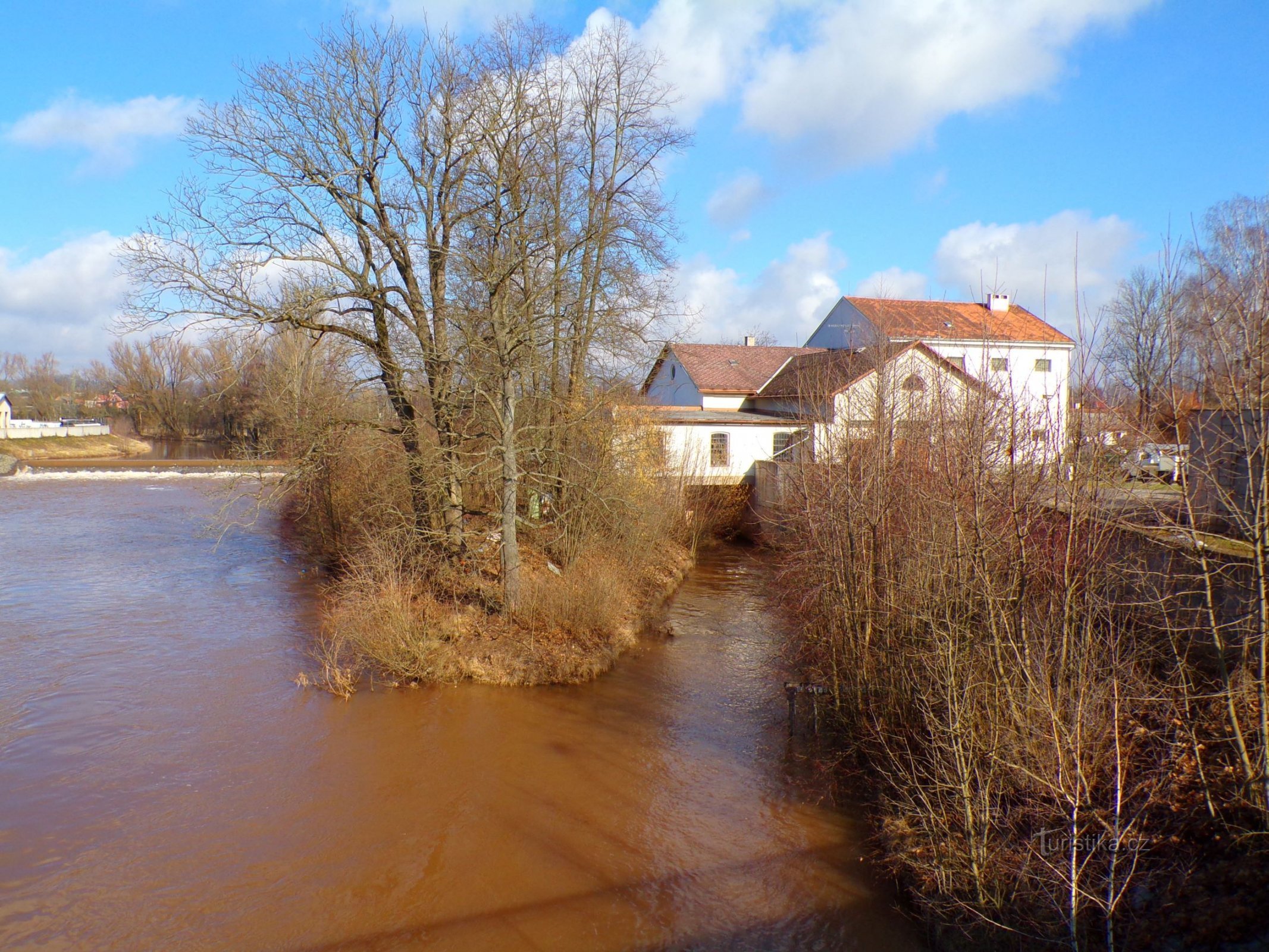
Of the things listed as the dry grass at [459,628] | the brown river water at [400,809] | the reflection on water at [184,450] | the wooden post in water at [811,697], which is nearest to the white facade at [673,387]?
the dry grass at [459,628]

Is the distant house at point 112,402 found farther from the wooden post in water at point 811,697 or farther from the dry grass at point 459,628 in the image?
the wooden post in water at point 811,697

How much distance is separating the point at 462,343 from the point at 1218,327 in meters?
11.7

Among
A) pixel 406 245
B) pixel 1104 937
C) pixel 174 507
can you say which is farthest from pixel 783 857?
pixel 174 507

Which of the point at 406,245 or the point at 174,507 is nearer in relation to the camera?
the point at 406,245

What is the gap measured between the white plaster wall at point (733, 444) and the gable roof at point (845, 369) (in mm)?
1833

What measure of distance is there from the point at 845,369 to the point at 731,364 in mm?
18032

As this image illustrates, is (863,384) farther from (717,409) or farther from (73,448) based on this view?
(73,448)

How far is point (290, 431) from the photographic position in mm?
15312

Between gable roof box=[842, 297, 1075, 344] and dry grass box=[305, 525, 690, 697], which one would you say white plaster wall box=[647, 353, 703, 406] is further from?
dry grass box=[305, 525, 690, 697]

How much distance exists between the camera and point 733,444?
27.2m

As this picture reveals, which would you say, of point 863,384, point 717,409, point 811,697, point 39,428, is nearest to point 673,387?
point 717,409

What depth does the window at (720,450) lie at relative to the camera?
88.8ft

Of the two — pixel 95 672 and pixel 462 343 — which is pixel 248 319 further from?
pixel 95 672

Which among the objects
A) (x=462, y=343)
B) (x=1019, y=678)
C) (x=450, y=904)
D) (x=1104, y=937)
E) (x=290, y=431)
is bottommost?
(x=450, y=904)
